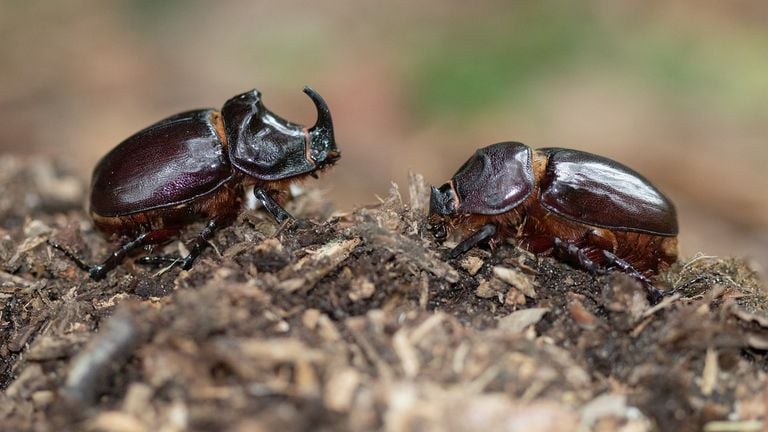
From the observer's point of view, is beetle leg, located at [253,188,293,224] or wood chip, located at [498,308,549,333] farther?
→ beetle leg, located at [253,188,293,224]

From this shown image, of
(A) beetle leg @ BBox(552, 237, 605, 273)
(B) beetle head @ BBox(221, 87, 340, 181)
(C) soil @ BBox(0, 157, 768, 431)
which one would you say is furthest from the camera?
(B) beetle head @ BBox(221, 87, 340, 181)

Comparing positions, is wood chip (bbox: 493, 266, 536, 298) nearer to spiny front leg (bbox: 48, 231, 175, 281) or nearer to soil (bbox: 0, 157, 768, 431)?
soil (bbox: 0, 157, 768, 431)

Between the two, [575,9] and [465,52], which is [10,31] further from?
[575,9]

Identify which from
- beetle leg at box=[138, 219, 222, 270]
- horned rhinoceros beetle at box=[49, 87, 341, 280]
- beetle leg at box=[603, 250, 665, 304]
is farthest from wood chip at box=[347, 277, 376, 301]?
beetle leg at box=[603, 250, 665, 304]

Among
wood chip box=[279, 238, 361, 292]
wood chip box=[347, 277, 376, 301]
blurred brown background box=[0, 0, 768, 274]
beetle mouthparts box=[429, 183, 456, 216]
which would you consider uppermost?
beetle mouthparts box=[429, 183, 456, 216]

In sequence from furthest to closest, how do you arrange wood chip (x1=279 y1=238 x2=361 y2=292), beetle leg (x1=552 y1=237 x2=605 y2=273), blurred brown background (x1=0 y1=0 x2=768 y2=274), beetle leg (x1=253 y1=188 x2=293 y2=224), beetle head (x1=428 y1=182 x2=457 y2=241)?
1. blurred brown background (x1=0 y1=0 x2=768 y2=274)
2. beetle leg (x1=253 y1=188 x2=293 y2=224)
3. beetle head (x1=428 y1=182 x2=457 y2=241)
4. beetle leg (x1=552 y1=237 x2=605 y2=273)
5. wood chip (x1=279 y1=238 x2=361 y2=292)

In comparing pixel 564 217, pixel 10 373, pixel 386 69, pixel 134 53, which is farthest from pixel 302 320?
pixel 134 53

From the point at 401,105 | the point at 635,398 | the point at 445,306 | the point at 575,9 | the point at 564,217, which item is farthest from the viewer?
the point at 575,9

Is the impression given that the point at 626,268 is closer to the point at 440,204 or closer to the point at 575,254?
the point at 575,254
